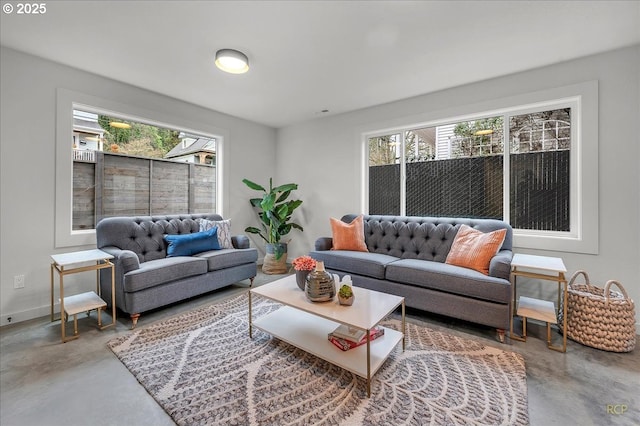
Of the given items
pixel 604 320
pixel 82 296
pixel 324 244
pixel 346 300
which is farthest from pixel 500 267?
pixel 82 296

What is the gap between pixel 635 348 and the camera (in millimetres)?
2076

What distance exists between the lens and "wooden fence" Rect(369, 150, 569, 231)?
2764mm

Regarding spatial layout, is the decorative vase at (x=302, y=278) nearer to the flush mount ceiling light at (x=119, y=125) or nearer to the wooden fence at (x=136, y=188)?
the wooden fence at (x=136, y=188)

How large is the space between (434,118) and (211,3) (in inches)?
104

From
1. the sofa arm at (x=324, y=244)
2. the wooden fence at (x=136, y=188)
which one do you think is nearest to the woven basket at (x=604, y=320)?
the sofa arm at (x=324, y=244)

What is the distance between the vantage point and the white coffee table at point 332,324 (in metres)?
1.61

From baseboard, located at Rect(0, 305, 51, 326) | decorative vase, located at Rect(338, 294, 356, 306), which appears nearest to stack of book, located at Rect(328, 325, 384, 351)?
decorative vase, located at Rect(338, 294, 356, 306)

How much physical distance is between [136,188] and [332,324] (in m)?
2.99

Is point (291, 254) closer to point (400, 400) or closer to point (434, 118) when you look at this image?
point (434, 118)

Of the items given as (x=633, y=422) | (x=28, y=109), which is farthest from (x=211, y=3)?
(x=633, y=422)

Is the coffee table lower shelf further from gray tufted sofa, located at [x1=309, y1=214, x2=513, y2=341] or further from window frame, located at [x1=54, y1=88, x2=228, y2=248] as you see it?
window frame, located at [x1=54, y1=88, x2=228, y2=248]

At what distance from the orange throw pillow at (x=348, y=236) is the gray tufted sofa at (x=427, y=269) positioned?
0.31ft

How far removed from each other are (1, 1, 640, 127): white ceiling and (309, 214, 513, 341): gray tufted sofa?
1657 mm

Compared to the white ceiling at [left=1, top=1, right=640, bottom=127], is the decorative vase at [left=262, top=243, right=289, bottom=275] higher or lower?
lower
